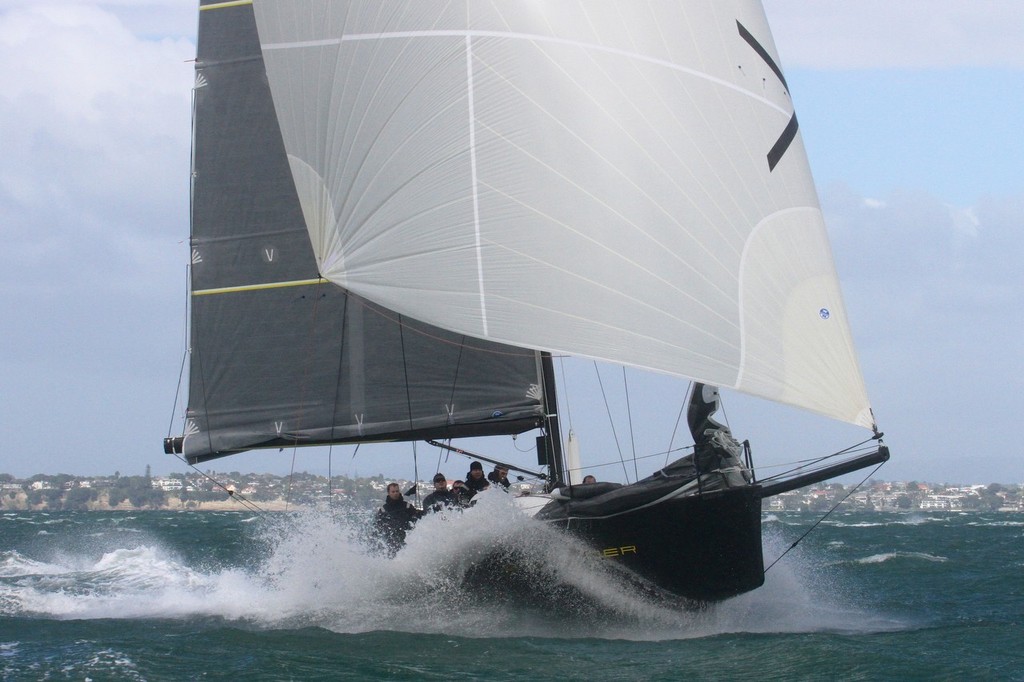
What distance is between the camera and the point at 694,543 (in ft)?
38.0

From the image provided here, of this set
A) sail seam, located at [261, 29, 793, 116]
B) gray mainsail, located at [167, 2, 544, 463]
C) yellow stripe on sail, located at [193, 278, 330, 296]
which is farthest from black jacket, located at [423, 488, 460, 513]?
sail seam, located at [261, 29, 793, 116]

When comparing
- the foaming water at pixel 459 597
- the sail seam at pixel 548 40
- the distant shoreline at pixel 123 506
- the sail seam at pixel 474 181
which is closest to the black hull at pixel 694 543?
the foaming water at pixel 459 597

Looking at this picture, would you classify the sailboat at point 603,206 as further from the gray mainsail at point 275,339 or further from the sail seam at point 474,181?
the gray mainsail at point 275,339

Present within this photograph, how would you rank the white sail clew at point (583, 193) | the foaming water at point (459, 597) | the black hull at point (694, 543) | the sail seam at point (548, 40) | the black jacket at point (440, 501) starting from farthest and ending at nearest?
the black jacket at point (440, 501)
the foaming water at point (459, 597)
the black hull at point (694, 543)
the sail seam at point (548, 40)
the white sail clew at point (583, 193)

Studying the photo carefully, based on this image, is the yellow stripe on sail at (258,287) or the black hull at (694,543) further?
the yellow stripe on sail at (258,287)

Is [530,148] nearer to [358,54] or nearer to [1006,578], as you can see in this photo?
[358,54]

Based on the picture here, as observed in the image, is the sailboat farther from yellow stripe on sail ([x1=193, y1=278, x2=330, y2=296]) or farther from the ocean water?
yellow stripe on sail ([x1=193, y1=278, x2=330, y2=296])

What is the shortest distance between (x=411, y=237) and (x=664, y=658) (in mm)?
3986

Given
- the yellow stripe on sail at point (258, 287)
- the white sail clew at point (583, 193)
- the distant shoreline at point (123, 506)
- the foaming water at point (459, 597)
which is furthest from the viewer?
the distant shoreline at point (123, 506)

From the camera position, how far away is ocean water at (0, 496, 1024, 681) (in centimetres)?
1009

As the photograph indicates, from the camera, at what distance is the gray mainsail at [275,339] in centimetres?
1412

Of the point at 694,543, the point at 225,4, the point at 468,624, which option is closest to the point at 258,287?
the point at 225,4

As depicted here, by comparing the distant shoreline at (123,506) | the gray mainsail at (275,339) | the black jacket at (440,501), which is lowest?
the black jacket at (440,501)

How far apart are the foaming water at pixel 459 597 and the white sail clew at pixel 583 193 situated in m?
2.46
